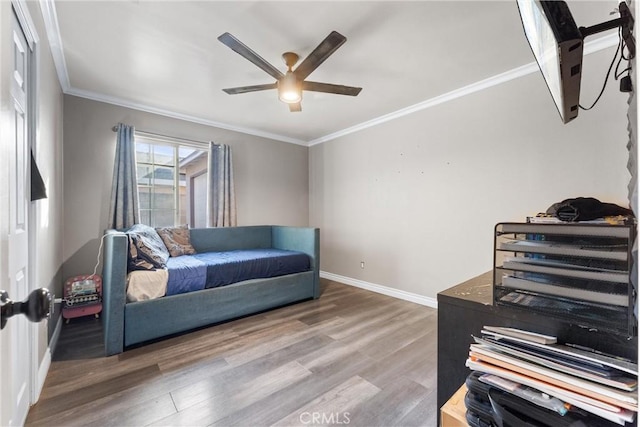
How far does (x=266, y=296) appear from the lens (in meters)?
3.12

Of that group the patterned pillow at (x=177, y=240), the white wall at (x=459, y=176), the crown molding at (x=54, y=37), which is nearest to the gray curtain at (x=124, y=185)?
the patterned pillow at (x=177, y=240)

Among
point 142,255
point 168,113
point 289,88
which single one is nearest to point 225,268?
point 142,255

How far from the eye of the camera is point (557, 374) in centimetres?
69

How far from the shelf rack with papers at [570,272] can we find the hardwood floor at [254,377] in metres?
1.12

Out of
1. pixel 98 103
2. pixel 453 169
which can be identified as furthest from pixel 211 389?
pixel 98 103

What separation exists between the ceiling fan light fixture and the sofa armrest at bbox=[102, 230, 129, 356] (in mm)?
1753

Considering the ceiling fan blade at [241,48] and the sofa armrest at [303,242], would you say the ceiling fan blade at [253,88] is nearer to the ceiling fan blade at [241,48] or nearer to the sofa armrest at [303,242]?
the ceiling fan blade at [241,48]

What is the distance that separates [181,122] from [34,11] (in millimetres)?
2120

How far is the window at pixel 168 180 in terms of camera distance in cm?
361

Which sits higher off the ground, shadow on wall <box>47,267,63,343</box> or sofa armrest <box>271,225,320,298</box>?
sofa armrest <box>271,225,320,298</box>

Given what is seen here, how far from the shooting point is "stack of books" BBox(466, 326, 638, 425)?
62 cm

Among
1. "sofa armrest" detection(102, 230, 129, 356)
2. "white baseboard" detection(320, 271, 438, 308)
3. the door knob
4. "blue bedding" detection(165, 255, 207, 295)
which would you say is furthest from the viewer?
"white baseboard" detection(320, 271, 438, 308)

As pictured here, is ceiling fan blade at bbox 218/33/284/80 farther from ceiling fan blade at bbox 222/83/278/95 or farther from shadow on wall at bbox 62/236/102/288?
shadow on wall at bbox 62/236/102/288

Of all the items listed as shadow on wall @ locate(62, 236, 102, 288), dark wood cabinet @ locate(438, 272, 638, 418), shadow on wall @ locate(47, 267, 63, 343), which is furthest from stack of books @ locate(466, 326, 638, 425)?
shadow on wall @ locate(62, 236, 102, 288)
